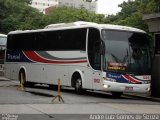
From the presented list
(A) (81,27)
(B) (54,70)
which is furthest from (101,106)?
(B) (54,70)

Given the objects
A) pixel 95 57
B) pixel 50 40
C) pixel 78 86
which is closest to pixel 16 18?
pixel 50 40

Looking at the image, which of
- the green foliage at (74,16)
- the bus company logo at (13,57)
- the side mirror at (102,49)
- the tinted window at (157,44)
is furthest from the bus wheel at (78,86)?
the green foliage at (74,16)

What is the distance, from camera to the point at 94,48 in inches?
876

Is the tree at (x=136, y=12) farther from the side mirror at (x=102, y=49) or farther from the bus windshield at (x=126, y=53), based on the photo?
the side mirror at (x=102, y=49)

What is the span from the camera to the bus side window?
21.9 m

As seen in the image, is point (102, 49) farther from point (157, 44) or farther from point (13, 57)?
point (13, 57)

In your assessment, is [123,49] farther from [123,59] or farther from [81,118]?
[81,118]

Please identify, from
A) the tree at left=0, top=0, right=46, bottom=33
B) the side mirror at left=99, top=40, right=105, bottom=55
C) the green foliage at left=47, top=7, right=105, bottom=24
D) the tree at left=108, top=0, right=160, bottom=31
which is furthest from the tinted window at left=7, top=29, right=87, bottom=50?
the green foliage at left=47, top=7, right=105, bottom=24

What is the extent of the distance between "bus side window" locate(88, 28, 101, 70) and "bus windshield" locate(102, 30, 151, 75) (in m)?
Result: 0.44

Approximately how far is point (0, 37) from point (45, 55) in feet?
56.4

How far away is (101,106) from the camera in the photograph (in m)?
17.2

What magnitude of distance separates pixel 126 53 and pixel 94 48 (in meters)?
1.55

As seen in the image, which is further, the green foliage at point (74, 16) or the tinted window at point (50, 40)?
the green foliage at point (74, 16)

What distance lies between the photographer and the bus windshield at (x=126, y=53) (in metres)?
21.4
